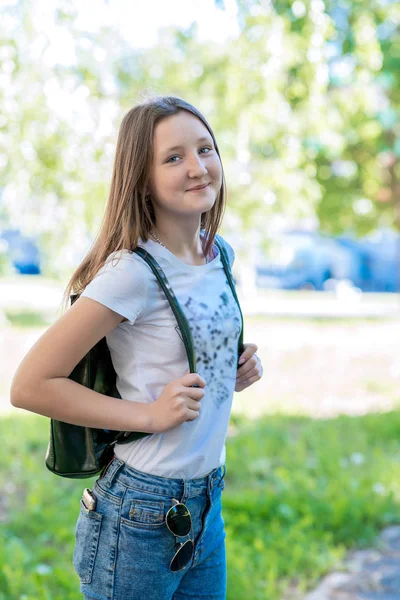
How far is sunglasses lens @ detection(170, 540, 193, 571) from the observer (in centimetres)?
146

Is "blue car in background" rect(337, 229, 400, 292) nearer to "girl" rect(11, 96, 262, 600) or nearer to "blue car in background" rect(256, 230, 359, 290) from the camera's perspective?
"blue car in background" rect(256, 230, 359, 290)

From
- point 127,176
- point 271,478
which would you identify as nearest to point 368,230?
point 271,478

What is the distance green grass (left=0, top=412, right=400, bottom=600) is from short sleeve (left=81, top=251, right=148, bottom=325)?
1774mm

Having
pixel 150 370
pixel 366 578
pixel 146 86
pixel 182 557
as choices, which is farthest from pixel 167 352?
pixel 146 86

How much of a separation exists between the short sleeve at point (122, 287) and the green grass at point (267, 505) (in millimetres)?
1774

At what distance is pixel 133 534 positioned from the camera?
143cm

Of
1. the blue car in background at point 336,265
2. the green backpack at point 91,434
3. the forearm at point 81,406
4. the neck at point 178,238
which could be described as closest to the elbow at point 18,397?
the forearm at point 81,406

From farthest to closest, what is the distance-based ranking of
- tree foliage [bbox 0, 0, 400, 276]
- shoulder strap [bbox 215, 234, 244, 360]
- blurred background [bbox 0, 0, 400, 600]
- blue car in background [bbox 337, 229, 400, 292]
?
1. blue car in background [bbox 337, 229, 400, 292]
2. tree foliage [bbox 0, 0, 400, 276]
3. blurred background [bbox 0, 0, 400, 600]
4. shoulder strap [bbox 215, 234, 244, 360]

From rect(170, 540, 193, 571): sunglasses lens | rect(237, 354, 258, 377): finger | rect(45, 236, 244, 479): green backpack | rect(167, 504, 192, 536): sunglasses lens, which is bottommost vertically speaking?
rect(170, 540, 193, 571): sunglasses lens

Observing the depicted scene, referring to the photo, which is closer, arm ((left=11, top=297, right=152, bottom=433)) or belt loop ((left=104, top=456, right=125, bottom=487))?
arm ((left=11, top=297, right=152, bottom=433))

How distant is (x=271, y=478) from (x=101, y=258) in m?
3.16

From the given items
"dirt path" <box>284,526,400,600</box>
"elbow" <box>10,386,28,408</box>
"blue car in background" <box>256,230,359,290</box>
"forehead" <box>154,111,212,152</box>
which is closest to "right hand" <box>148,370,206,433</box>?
"elbow" <box>10,386,28,408</box>

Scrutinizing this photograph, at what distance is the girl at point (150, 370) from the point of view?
138cm

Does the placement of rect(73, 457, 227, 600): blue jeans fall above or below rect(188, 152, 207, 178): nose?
below
